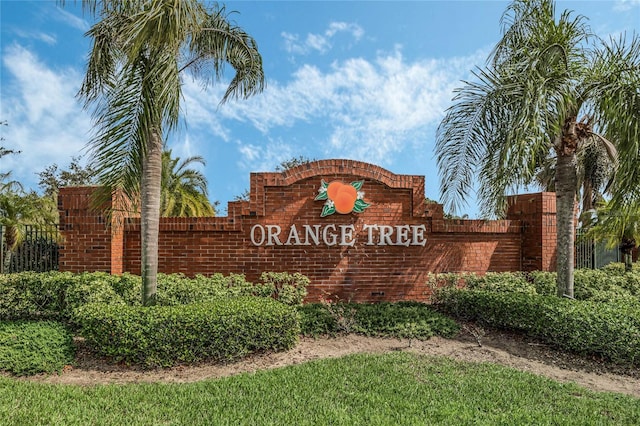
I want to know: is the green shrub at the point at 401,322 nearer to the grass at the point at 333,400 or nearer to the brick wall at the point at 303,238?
Result: the brick wall at the point at 303,238

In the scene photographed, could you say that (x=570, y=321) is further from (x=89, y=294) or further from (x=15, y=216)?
(x=15, y=216)

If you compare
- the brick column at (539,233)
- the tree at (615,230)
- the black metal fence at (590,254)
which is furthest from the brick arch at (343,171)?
the black metal fence at (590,254)

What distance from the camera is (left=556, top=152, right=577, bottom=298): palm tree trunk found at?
6914 millimetres

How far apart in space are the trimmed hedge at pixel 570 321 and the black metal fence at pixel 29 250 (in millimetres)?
9515

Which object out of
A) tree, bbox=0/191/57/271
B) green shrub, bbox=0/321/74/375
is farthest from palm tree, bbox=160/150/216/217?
green shrub, bbox=0/321/74/375

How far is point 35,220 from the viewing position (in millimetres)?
10391

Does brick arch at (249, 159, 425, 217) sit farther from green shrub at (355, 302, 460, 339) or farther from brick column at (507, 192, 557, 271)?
brick column at (507, 192, 557, 271)

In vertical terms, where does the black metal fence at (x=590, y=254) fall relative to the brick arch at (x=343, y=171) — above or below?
below

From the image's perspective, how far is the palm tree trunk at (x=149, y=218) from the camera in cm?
597

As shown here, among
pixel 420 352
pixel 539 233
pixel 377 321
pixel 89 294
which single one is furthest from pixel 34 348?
pixel 539 233

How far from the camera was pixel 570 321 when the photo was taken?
234 inches

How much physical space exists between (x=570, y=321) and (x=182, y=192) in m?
14.2

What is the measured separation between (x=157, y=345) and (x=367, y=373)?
2.73 metres

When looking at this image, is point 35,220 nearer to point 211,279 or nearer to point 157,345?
point 211,279
